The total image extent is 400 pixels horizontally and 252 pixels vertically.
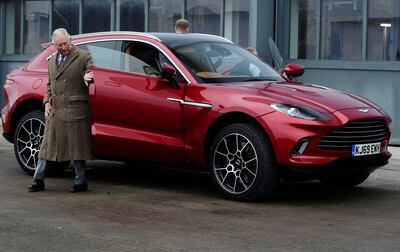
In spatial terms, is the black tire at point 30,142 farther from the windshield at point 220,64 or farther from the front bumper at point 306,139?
the front bumper at point 306,139

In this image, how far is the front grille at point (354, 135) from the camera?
307 inches

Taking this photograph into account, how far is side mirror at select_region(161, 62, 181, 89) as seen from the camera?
27.7 feet

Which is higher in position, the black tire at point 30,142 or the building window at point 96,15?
the building window at point 96,15

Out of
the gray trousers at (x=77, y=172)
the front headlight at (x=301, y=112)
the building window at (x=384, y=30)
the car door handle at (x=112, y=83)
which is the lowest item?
the gray trousers at (x=77, y=172)

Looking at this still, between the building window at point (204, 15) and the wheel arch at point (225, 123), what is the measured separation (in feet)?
27.6

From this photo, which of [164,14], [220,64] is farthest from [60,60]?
[164,14]

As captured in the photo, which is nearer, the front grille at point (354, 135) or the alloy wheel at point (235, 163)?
the front grille at point (354, 135)

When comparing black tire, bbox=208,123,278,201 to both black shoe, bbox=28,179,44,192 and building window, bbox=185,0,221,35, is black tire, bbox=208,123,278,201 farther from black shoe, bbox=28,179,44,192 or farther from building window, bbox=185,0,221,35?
building window, bbox=185,0,221,35

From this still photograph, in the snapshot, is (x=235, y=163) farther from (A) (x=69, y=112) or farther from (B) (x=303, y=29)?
(B) (x=303, y=29)

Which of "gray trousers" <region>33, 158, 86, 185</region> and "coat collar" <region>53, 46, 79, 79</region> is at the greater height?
"coat collar" <region>53, 46, 79, 79</region>

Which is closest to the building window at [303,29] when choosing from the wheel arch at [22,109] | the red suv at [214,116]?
the red suv at [214,116]

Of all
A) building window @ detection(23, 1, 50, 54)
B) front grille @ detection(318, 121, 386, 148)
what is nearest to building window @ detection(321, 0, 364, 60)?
front grille @ detection(318, 121, 386, 148)

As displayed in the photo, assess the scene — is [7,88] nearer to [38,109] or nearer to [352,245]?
[38,109]

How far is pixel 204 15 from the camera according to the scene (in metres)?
16.8
